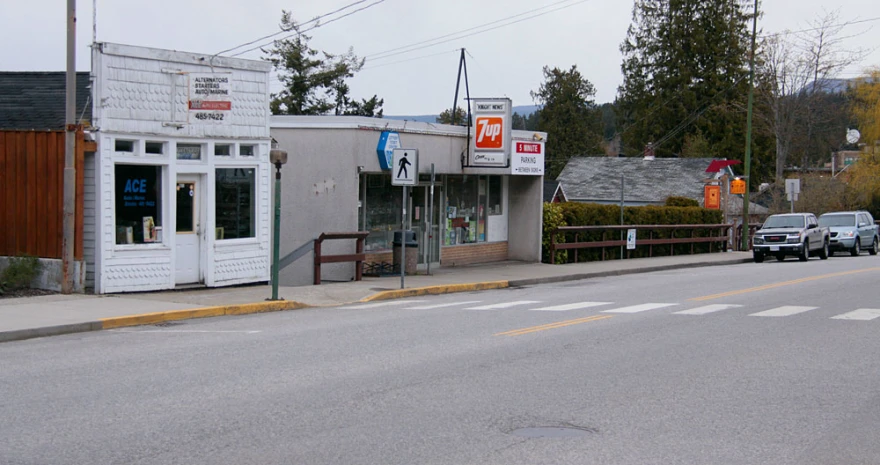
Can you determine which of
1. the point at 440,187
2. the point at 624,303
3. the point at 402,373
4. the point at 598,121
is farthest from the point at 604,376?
the point at 598,121

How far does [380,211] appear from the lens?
23125mm

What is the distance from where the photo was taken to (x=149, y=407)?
7.89 m

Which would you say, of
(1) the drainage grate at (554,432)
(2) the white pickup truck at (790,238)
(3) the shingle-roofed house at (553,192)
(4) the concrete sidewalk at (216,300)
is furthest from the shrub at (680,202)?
(1) the drainage grate at (554,432)

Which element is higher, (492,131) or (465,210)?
(492,131)

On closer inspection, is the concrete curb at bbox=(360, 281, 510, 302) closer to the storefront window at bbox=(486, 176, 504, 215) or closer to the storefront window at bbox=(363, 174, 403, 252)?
the storefront window at bbox=(363, 174, 403, 252)

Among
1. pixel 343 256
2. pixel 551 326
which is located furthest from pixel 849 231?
pixel 551 326

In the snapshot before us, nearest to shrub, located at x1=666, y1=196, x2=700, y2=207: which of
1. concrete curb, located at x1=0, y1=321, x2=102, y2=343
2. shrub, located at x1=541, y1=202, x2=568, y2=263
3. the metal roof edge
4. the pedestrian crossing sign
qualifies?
shrub, located at x1=541, y1=202, x2=568, y2=263

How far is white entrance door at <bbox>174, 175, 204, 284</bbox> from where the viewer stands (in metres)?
17.6

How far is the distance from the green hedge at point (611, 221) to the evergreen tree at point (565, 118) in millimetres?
41527

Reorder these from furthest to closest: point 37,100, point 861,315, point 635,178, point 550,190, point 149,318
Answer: point 635,178
point 550,190
point 37,100
point 861,315
point 149,318

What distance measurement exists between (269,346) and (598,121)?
80.9 metres

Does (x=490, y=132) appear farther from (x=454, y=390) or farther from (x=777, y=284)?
(x=454, y=390)

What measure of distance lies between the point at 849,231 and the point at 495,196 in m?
18.9

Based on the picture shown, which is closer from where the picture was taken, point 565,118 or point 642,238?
point 642,238
